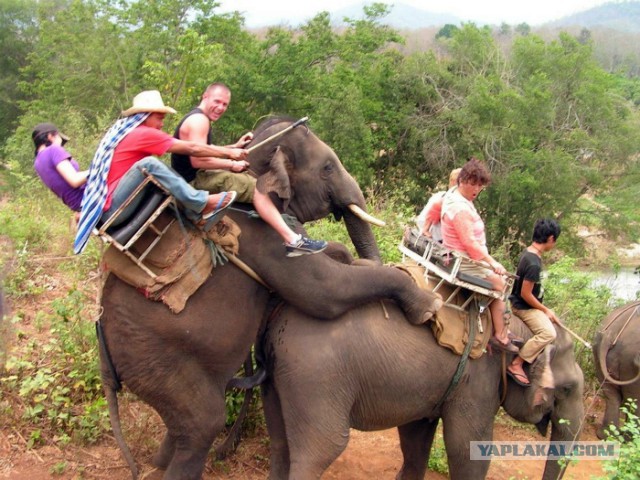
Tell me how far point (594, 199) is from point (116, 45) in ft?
66.5

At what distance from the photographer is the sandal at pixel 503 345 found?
175 inches

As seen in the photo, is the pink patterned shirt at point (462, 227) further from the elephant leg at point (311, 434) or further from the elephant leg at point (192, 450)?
the elephant leg at point (192, 450)

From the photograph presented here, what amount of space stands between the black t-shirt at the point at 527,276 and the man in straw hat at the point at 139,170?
2.16 meters

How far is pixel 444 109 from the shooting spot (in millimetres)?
25969

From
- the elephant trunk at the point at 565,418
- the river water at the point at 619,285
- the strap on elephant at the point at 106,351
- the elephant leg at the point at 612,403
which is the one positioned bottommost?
the river water at the point at 619,285

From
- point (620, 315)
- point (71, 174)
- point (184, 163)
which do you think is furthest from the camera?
Answer: point (620, 315)

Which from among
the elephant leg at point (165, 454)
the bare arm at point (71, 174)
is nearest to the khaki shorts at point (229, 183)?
the bare arm at point (71, 174)

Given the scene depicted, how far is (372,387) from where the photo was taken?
4.20m

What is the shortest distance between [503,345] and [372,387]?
3.11 feet

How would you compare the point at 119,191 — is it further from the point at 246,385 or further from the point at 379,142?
the point at 379,142

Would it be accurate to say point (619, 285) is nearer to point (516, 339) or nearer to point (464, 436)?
point (516, 339)

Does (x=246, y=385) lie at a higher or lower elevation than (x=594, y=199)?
higher

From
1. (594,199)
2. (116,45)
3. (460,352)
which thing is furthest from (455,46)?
(460,352)

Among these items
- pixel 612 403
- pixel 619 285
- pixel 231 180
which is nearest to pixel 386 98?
pixel 619 285
